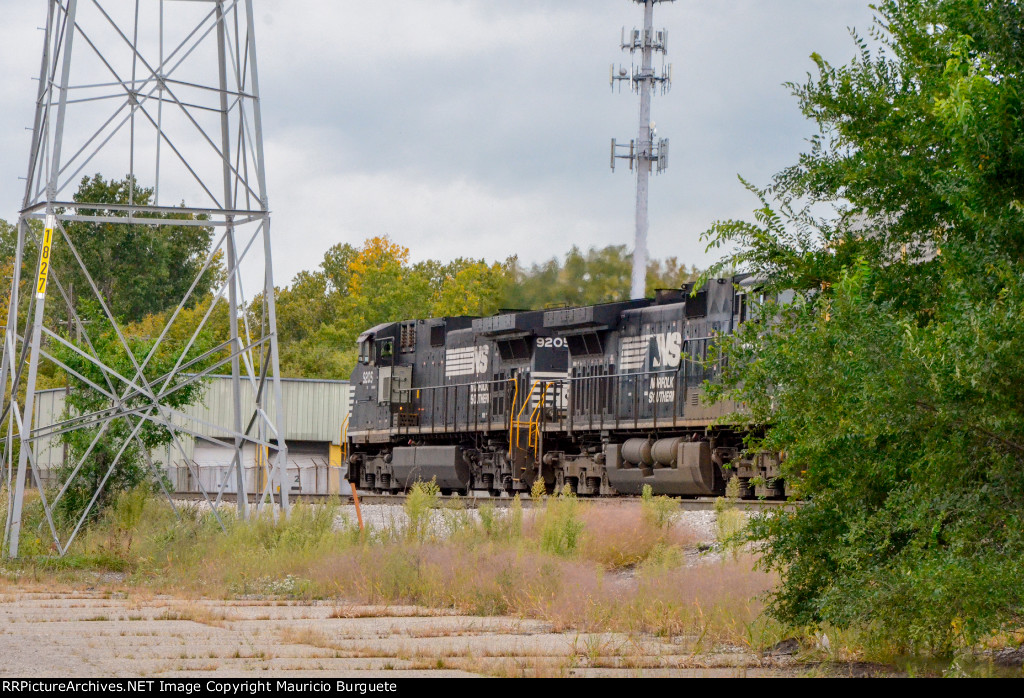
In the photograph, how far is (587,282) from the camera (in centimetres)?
4109

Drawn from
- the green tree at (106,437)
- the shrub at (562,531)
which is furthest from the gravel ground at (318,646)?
the green tree at (106,437)

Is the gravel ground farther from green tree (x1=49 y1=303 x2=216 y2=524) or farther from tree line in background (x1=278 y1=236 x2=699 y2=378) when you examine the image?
tree line in background (x1=278 y1=236 x2=699 y2=378)

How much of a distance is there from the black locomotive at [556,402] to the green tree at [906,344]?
10.1 m

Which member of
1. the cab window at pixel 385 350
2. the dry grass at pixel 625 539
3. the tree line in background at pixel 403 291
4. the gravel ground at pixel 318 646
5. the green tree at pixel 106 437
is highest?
the tree line in background at pixel 403 291

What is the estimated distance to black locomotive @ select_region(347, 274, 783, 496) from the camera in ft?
67.4

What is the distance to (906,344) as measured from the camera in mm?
5930

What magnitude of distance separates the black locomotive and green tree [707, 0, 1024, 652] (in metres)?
10.1

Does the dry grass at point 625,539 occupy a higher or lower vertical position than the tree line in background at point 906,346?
lower

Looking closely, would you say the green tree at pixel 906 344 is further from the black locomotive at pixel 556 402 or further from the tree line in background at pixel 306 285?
the tree line in background at pixel 306 285

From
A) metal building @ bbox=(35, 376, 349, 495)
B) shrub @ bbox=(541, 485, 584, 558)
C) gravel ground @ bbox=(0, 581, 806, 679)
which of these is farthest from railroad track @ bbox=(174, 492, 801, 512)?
metal building @ bbox=(35, 376, 349, 495)

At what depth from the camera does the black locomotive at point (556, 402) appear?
2053cm

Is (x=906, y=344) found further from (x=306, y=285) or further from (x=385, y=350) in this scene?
(x=306, y=285)

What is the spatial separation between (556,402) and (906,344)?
18.5 meters
